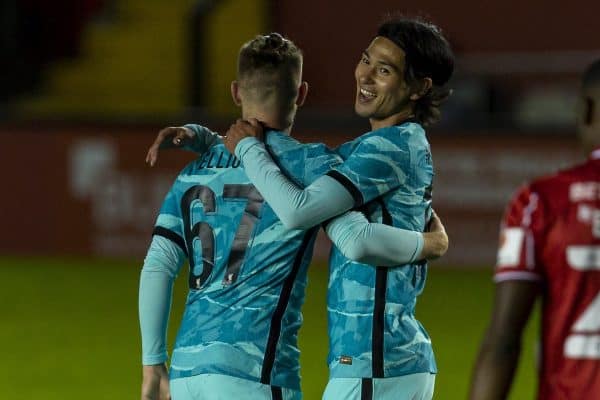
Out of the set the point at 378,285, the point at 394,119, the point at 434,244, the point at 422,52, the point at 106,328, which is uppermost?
the point at 422,52

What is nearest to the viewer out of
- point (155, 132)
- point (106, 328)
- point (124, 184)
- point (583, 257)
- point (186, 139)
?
point (583, 257)

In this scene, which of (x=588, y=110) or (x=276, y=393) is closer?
(x=588, y=110)

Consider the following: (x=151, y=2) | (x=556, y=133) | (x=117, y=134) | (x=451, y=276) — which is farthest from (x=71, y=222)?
(x=151, y=2)

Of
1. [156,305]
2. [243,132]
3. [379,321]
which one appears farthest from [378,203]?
[156,305]

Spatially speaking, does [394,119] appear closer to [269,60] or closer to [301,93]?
[301,93]

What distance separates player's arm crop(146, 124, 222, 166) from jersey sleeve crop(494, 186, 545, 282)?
1.67 m

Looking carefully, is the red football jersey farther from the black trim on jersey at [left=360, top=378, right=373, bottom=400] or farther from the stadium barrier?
the stadium barrier

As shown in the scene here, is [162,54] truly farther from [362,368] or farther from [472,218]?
[362,368]

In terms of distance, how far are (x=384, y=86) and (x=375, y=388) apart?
914 mm

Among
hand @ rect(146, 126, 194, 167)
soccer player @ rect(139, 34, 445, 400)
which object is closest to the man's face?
soccer player @ rect(139, 34, 445, 400)

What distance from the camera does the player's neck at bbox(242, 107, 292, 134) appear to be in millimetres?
3930

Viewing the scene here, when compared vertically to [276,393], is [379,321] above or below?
above

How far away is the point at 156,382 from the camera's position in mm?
3951

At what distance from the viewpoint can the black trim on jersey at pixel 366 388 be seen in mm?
3812
